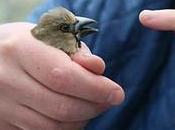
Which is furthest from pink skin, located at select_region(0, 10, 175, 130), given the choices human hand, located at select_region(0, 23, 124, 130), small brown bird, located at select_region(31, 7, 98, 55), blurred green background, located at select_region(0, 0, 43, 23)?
blurred green background, located at select_region(0, 0, 43, 23)

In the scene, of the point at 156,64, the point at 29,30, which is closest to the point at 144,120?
the point at 156,64

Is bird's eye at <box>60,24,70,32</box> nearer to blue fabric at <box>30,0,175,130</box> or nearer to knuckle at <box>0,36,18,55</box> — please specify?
blue fabric at <box>30,0,175,130</box>

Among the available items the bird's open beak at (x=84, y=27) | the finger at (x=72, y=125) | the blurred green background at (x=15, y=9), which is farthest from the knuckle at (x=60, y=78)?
the blurred green background at (x=15, y=9)

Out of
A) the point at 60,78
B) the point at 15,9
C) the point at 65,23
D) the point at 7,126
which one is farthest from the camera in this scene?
the point at 15,9

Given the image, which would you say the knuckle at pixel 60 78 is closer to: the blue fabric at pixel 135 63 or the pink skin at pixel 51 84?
the pink skin at pixel 51 84

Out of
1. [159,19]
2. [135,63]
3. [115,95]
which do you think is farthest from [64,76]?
[135,63]

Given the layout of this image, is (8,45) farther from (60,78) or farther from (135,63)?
(135,63)

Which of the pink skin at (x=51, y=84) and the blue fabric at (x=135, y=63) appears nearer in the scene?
the pink skin at (x=51, y=84)
